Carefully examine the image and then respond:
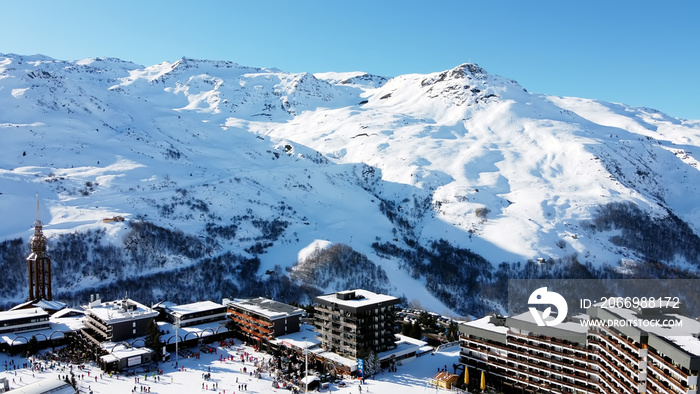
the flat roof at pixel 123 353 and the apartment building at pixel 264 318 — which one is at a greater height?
the apartment building at pixel 264 318

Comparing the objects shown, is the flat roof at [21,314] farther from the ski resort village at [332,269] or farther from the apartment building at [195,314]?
the apartment building at [195,314]

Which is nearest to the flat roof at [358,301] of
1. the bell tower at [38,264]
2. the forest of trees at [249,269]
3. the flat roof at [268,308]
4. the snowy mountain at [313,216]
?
the flat roof at [268,308]

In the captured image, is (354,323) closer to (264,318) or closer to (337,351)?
(337,351)

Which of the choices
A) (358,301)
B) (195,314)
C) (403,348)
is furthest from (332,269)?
(358,301)

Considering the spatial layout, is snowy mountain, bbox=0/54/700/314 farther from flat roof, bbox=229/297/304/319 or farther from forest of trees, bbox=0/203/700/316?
flat roof, bbox=229/297/304/319

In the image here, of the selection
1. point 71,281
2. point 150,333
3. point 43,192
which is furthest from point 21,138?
point 150,333

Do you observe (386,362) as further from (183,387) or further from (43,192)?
(43,192)
